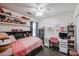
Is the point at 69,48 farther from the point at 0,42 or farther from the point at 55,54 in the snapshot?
the point at 0,42

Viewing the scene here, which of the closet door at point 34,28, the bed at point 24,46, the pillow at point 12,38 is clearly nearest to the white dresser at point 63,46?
the bed at point 24,46

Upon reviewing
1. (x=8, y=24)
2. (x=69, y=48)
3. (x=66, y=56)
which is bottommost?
(x=66, y=56)

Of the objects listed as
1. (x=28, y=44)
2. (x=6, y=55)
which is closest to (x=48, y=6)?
(x=28, y=44)

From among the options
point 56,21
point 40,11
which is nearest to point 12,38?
point 40,11

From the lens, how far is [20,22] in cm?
198

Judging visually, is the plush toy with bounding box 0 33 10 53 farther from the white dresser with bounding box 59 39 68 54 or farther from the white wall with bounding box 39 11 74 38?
the white dresser with bounding box 59 39 68 54

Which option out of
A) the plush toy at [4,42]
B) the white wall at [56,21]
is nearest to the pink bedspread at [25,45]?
the plush toy at [4,42]

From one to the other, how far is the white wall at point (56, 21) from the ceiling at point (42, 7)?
72 millimetres

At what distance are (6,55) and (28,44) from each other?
16.7 inches

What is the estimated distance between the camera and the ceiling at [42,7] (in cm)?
195

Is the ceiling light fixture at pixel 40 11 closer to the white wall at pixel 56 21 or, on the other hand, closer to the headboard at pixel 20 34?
the white wall at pixel 56 21

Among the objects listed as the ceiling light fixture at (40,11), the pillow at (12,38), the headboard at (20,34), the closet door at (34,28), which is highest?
the ceiling light fixture at (40,11)

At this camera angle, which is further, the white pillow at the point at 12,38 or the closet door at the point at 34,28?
the closet door at the point at 34,28

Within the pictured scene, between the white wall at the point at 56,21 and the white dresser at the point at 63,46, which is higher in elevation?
the white wall at the point at 56,21
